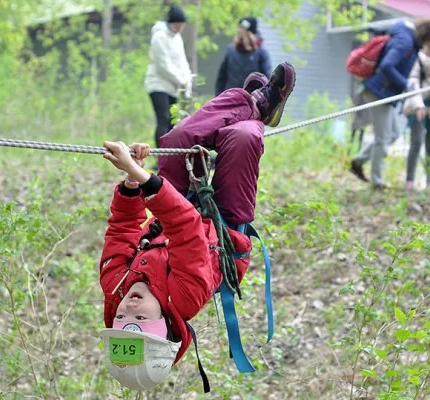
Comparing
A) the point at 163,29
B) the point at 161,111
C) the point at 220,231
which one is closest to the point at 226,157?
the point at 220,231

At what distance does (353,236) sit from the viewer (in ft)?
25.6

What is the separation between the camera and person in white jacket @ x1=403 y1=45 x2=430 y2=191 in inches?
323

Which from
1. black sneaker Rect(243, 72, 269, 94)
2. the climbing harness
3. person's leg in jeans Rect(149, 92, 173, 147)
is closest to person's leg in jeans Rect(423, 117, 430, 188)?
person's leg in jeans Rect(149, 92, 173, 147)

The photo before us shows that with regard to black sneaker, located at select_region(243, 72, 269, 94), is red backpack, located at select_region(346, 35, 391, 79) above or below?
below

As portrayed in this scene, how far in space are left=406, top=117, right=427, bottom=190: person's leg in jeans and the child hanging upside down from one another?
4882 millimetres

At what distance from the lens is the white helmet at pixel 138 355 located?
3117mm

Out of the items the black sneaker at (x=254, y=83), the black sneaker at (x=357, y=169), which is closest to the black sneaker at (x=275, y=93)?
the black sneaker at (x=254, y=83)

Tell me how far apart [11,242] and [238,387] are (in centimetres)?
139

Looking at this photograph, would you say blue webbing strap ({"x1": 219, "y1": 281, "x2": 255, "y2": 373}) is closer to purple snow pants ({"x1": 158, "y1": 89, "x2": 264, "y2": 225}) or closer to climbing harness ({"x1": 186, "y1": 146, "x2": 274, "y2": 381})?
climbing harness ({"x1": 186, "y1": 146, "x2": 274, "y2": 381})

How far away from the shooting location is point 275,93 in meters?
3.87

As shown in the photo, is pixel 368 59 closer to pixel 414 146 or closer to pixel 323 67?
pixel 414 146

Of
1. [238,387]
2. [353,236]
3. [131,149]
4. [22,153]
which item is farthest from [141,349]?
[22,153]

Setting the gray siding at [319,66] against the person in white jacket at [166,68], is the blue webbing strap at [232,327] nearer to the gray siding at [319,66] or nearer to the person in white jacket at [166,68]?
the person in white jacket at [166,68]

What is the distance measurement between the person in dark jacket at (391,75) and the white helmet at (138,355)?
538 cm
